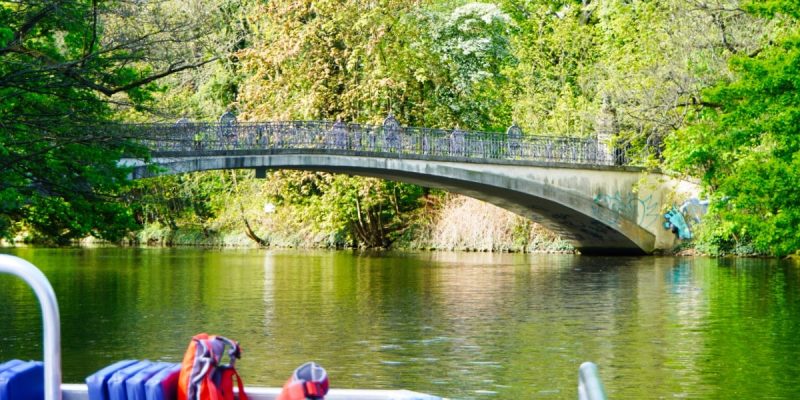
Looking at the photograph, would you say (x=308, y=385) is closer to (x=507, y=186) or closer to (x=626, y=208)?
(x=507, y=186)

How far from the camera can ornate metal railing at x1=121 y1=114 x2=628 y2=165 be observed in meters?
A: 29.6

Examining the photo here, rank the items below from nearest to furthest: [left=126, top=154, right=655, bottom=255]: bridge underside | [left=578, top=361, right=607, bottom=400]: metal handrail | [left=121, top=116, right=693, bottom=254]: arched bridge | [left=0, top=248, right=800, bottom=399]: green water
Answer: [left=578, top=361, right=607, bottom=400]: metal handrail < [left=0, top=248, right=800, bottom=399]: green water < [left=121, top=116, right=693, bottom=254]: arched bridge < [left=126, top=154, right=655, bottom=255]: bridge underside

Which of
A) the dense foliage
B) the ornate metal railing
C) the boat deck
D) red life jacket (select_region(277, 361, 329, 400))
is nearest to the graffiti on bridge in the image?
the ornate metal railing

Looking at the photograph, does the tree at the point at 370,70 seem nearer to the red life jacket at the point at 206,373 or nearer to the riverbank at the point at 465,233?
the riverbank at the point at 465,233

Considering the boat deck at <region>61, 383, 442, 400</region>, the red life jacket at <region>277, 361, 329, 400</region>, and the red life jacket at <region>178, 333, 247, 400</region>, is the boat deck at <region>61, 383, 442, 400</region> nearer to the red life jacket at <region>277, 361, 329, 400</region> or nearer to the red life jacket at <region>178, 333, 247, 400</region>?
the red life jacket at <region>178, 333, 247, 400</region>

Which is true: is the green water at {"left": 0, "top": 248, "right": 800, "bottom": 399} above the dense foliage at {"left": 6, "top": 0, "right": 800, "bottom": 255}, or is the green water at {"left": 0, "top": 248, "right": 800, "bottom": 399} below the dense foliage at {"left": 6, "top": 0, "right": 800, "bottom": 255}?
below

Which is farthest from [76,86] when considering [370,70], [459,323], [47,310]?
[370,70]

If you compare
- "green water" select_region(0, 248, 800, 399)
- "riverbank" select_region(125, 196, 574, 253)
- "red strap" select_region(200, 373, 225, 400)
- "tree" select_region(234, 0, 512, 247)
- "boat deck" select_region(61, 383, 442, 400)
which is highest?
"tree" select_region(234, 0, 512, 247)

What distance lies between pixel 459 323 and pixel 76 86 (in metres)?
5.84

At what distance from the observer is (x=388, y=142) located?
106ft

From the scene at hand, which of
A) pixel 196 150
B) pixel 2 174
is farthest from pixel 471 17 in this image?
pixel 2 174

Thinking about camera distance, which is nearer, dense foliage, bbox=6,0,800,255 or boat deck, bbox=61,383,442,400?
boat deck, bbox=61,383,442,400

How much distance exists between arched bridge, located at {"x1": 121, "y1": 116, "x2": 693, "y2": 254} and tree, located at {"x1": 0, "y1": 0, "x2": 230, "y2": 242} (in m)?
10.3

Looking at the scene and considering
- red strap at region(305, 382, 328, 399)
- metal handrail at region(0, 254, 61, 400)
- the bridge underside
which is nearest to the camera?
metal handrail at region(0, 254, 61, 400)
